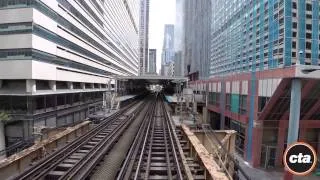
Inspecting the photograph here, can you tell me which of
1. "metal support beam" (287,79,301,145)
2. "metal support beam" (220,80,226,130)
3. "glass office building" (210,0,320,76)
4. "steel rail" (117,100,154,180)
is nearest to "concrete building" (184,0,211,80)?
"glass office building" (210,0,320,76)

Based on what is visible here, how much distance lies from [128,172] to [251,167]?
64.9ft

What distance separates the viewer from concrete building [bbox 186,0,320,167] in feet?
81.4

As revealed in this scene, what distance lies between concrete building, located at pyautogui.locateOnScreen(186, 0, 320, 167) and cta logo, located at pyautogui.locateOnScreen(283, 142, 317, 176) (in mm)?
14153

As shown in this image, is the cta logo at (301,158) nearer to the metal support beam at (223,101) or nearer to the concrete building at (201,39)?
the metal support beam at (223,101)

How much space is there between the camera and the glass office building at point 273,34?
29781mm

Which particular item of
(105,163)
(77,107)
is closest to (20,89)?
(77,107)

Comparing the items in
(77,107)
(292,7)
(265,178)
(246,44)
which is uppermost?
(292,7)

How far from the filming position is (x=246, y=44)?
38.4 m

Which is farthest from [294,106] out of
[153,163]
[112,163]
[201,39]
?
[201,39]

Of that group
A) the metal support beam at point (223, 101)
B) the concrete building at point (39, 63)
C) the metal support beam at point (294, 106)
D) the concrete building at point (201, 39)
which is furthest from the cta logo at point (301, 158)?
the concrete building at point (201, 39)

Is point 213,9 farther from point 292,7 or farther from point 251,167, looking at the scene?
point 251,167

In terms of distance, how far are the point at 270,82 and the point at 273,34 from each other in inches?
358

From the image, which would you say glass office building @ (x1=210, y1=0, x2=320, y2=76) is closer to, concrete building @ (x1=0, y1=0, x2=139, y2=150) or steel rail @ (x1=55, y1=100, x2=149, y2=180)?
steel rail @ (x1=55, y1=100, x2=149, y2=180)

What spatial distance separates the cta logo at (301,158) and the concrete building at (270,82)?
1415cm
